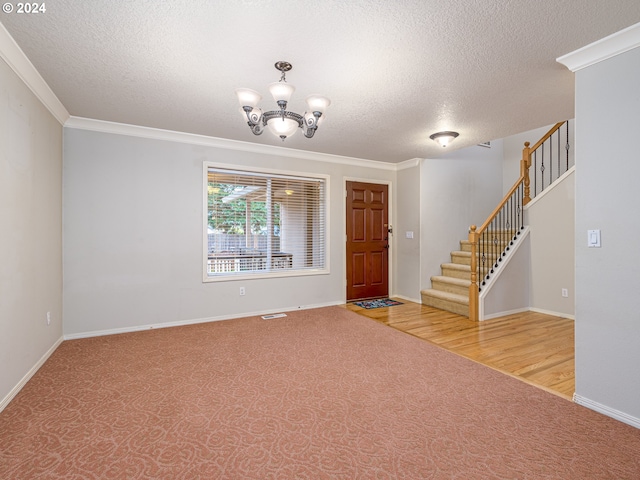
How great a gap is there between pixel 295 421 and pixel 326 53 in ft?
8.26

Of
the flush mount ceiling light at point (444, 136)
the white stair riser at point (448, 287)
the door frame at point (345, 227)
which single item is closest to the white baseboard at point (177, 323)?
the door frame at point (345, 227)

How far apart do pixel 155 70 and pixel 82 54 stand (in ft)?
1.53

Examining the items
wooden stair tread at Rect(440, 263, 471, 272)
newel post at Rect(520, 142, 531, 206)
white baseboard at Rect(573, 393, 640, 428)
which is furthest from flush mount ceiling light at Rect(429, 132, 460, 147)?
white baseboard at Rect(573, 393, 640, 428)

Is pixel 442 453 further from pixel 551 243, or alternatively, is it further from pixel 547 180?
pixel 547 180

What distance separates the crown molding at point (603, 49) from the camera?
1.93 m

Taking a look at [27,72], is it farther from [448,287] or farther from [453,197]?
[453,197]

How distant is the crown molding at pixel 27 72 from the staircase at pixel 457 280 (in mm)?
5220

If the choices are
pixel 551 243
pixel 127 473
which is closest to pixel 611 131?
pixel 551 243

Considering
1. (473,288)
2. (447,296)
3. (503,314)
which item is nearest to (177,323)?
(447,296)

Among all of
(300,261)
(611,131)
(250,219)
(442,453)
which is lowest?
(442,453)

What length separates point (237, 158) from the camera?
4.41m

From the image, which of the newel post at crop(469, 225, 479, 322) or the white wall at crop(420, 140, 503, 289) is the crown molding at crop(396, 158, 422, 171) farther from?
the newel post at crop(469, 225, 479, 322)

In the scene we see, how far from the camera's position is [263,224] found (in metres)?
4.64

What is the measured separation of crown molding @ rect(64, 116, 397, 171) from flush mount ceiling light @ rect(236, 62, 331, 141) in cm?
204
